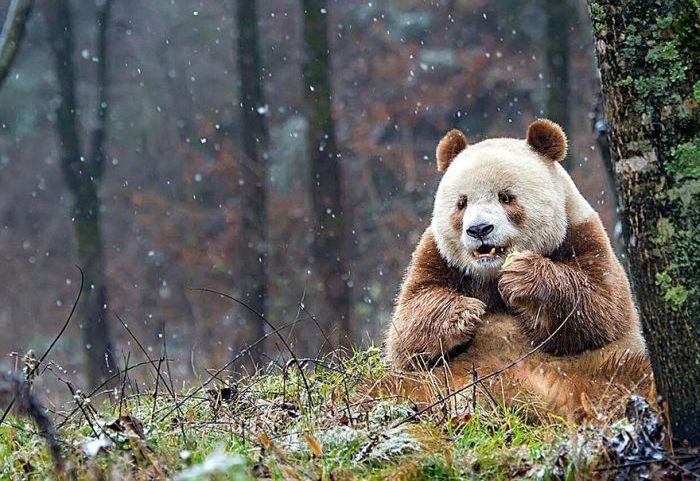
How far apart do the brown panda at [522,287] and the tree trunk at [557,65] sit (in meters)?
7.82

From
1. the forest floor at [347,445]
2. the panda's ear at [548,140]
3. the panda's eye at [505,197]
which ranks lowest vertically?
the forest floor at [347,445]

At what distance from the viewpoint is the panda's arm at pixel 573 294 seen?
15.9 ft

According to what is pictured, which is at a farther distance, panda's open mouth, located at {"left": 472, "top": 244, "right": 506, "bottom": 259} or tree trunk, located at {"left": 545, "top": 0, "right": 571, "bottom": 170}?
tree trunk, located at {"left": 545, "top": 0, "right": 571, "bottom": 170}

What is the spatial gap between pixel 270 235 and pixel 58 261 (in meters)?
6.14

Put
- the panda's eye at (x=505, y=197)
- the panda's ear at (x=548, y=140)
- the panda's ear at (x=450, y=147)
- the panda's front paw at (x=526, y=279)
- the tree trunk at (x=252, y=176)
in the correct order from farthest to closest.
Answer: the tree trunk at (x=252, y=176) < the panda's ear at (x=450, y=147) < the panda's ear at (x=548, y=140) < the panda's eye at (x=505, y=197) < the panda's front paw at (x=526, y=279)

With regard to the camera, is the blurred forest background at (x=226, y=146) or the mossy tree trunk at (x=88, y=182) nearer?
the mossy tree trunk at (x=88, y=182)

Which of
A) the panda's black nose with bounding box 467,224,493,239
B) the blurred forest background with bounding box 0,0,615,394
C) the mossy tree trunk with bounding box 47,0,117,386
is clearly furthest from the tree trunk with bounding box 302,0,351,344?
the panda's black nose with bounding box 467,224,493,239

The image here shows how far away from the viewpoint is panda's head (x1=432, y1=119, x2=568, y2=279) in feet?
16.6

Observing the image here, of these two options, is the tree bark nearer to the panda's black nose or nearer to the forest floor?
the forest floor

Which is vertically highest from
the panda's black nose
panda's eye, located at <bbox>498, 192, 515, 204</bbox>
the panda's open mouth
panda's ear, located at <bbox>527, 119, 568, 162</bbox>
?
panda's ear, located at <bbox>527, 119, 568, 162</bbox>

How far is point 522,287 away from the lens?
4.82 m

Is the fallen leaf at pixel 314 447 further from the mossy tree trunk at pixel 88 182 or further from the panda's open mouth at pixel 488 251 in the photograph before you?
the mossy tree trunk at pixel 88 182

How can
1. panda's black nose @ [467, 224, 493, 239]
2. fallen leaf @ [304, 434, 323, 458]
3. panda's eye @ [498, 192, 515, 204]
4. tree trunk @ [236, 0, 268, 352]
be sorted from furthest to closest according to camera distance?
tree trunk @ [236, 0, 268, 352] < panda's eye @ [498, 192, 515, 204] < panda's black nose @ [467, 224, 493, 239] < fallen leaf @ [304, 434, 323, 458]

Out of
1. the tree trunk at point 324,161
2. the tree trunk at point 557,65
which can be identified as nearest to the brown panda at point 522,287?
the tree trunk at point 324,161
